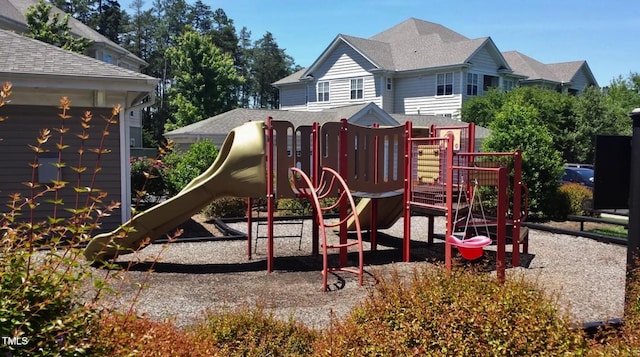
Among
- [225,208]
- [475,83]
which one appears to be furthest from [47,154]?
[475,83]

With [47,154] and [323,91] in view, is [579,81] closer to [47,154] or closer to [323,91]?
[323,91]

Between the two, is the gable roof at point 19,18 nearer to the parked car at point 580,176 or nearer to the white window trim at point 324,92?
the white window trim at point 324,92

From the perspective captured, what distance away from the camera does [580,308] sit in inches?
255

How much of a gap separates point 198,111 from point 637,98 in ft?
113

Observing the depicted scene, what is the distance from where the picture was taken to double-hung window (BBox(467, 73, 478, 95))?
32188 mm

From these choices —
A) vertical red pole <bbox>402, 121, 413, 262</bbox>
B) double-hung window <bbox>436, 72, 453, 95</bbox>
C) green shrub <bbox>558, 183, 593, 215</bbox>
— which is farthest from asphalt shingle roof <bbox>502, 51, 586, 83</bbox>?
vertical red pole <bbox>402, 121, 413, 262</bbox>

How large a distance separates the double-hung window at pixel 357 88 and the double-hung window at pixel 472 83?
6.51 m

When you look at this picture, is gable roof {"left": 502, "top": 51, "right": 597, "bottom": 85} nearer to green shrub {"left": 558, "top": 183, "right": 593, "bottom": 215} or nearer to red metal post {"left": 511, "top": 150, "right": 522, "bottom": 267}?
green shrub {"left": 558, "top": 183, "right": 593, "bottom": 215}

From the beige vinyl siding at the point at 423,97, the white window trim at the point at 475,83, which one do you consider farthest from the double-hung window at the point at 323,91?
the white window trim at the point at 475,83

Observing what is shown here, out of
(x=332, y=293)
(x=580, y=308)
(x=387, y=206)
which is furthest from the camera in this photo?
(x=387, y=206)

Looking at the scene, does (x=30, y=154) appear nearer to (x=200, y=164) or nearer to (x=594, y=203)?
(x=200, y=164)

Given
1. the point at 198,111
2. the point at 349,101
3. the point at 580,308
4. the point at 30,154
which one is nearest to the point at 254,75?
the point at 198,111

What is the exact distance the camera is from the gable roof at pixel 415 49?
106 feet

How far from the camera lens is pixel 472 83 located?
32.4 metres
